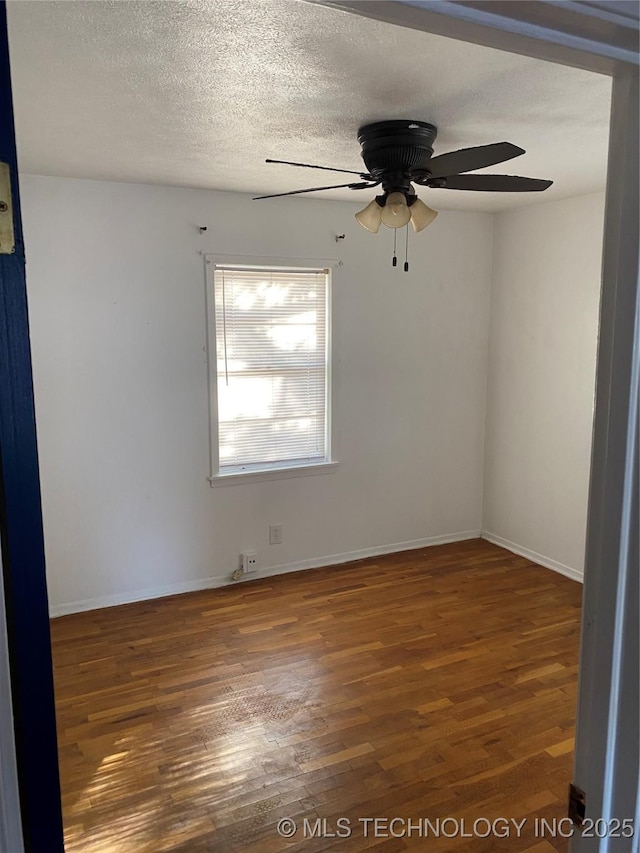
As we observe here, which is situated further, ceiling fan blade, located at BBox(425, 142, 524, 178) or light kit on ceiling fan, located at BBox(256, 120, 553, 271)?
light kit on ceiling fan, located at BBox(256, 120, 553, 271)

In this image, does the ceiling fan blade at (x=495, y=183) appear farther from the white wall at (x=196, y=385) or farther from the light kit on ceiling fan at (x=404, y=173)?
the white wall at (x=196, y=385)

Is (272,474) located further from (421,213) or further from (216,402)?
(421,213)

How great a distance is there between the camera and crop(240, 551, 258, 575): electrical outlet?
411 centimetres

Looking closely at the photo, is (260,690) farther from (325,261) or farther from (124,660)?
(325,261)

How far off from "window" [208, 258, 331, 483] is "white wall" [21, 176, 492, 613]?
0.35ft

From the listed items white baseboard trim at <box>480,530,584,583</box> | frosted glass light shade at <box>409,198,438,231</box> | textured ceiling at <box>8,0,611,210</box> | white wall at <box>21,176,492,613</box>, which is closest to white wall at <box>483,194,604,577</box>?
white baseboard trim at <box>480,530,584,583</box>

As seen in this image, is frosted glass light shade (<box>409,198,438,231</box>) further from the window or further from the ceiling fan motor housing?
the window

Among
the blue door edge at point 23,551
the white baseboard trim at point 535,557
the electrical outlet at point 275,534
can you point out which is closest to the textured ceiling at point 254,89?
the blue door edge at point 23,551

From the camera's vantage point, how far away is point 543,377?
4.33 meters

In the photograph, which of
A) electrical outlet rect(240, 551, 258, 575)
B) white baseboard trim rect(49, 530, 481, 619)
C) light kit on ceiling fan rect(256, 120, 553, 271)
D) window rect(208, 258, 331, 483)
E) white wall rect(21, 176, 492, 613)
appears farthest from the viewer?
electrical outlet rect(240, 551, 258, 575)

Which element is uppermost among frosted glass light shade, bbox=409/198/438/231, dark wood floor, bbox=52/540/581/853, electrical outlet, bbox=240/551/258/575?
frosted glass light shade, bbox=409/198/438/231

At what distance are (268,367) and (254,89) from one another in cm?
212

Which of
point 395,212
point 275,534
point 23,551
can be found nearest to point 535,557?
point 275,534

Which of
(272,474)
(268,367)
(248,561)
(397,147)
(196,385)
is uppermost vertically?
(397,147)
